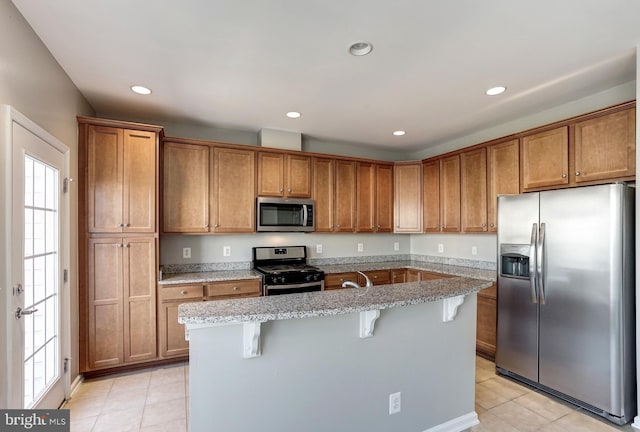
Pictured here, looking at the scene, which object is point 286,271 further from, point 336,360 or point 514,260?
point 514,260

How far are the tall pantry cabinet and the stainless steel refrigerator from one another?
11.5ft

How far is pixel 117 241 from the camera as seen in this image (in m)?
2.93

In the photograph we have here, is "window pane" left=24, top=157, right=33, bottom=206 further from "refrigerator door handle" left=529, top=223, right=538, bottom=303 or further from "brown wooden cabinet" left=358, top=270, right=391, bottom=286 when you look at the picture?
"refrigerator door handle" left=529, top=223, right=538, bottom=303

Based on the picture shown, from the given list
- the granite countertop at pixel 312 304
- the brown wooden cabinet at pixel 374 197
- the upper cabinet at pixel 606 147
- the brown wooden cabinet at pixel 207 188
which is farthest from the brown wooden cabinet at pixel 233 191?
the upper cabinet at pixel 606 147

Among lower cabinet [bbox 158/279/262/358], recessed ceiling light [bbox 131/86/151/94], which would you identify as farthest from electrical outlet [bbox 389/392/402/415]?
recessed ceiling light [bbox 131/86/151/94]

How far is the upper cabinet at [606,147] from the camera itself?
2393 mm

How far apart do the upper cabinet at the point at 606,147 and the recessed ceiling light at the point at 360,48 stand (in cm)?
207

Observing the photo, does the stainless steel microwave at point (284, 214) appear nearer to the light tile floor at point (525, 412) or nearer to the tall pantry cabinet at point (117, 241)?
the tall pantry cabinet at point (117, 241)

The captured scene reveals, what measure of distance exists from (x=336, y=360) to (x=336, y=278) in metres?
2.19

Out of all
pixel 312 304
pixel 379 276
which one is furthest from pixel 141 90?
pixel 379 276

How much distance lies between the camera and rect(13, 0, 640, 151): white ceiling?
1.75 metres

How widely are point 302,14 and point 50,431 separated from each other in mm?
3041

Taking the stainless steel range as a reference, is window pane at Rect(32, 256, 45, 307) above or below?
above

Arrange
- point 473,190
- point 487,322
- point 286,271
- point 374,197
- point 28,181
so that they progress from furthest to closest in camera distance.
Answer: point 374,197 → point 473,190 → point 286,271 → point 487,322 → point 28,181
